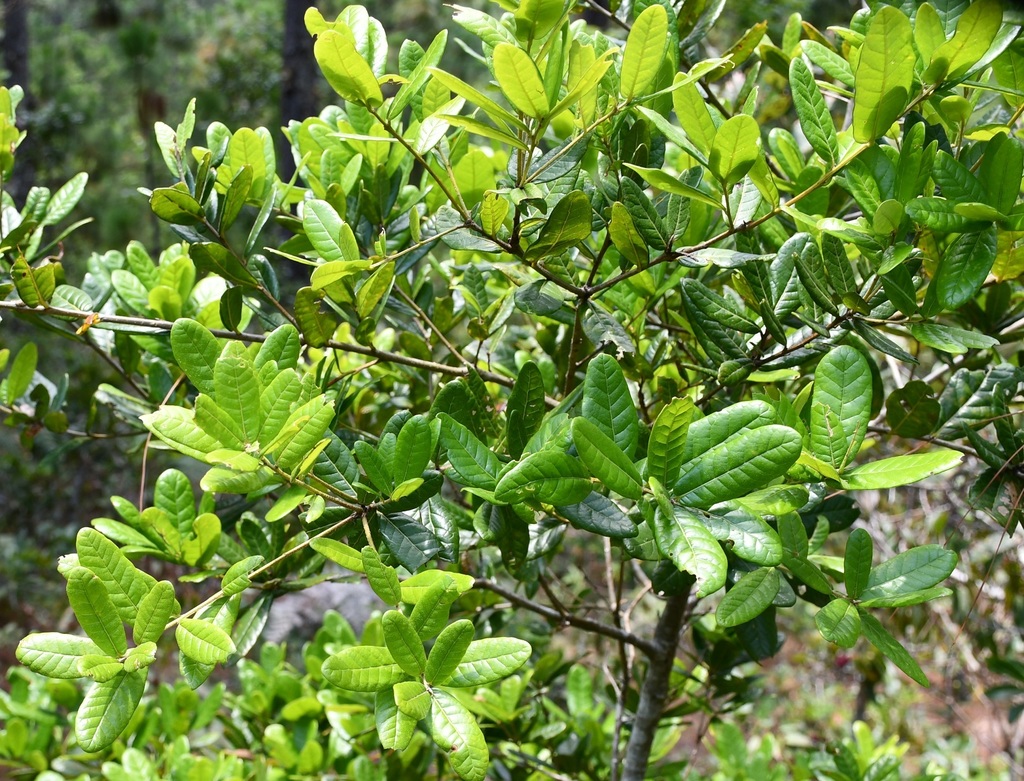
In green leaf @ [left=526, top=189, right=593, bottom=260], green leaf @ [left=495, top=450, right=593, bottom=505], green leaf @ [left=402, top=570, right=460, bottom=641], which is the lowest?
green leaf @ [left=402, top=570, right=460, bottom=641]

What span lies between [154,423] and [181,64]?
616 inches

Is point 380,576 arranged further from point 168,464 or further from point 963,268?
point 168,464

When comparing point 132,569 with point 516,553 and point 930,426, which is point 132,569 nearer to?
point 516,553

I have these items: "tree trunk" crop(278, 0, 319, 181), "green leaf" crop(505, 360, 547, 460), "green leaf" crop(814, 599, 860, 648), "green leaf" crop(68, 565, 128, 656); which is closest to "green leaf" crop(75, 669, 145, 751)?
"green leaf" crop(68, 565, 128, 656)

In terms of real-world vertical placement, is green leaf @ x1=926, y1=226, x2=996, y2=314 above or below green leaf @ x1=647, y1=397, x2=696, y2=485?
above

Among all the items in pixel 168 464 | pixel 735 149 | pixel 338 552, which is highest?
pixel 735 149

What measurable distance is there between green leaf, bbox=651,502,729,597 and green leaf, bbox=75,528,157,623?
48 cm

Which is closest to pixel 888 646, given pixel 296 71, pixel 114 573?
pixel 114 573

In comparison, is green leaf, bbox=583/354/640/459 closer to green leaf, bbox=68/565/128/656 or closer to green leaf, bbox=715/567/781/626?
green leaf, bbox=715/567/781/626

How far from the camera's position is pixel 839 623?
30.7 inches

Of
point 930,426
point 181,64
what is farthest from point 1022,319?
point 181,64

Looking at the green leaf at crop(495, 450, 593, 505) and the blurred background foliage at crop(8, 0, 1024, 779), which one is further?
the blurred background foliage at crop(8, 0, 1024, 779)

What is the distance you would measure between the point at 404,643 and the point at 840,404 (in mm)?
473

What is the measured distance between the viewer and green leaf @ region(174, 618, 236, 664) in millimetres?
737
